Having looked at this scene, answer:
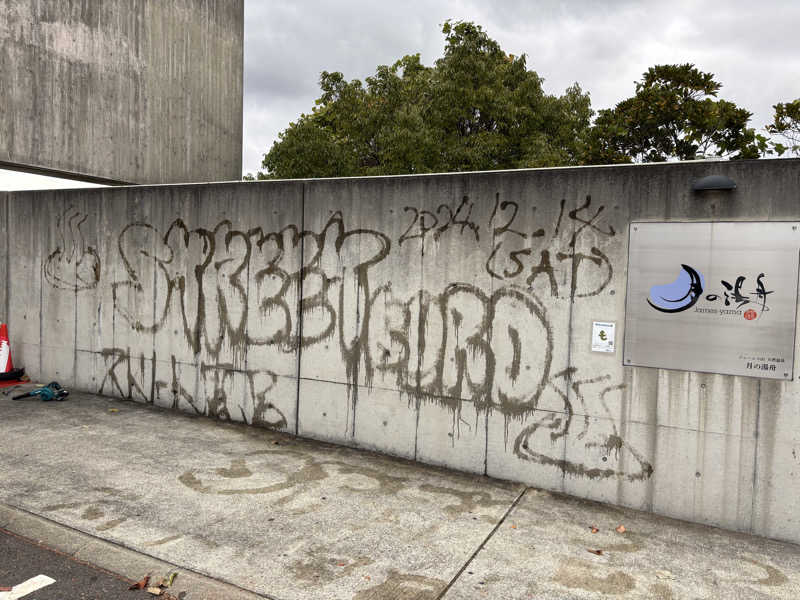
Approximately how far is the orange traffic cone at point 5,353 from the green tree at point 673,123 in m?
12.4

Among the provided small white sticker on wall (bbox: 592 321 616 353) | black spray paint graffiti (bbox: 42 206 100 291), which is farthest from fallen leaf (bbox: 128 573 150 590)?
Answer: black spray paint graffiti (bbox: 42 206 100 291)

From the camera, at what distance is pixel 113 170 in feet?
Answer: 32.7

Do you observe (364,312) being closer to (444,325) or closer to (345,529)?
(444,325)

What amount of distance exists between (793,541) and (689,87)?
12275mm

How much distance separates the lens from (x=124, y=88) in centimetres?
1003

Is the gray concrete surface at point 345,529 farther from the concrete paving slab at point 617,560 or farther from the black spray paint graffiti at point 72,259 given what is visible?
the black spray paint graffiti at point 72,259

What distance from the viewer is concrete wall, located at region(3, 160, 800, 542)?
4.30 meters

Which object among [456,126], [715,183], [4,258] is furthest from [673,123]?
[4,258]

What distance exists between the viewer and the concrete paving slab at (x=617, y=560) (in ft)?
10.9

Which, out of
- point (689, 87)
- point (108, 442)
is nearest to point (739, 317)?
point (108, 442)

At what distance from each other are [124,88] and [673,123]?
37.8 feet

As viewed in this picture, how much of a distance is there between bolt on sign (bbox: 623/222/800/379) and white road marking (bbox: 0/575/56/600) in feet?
13.3

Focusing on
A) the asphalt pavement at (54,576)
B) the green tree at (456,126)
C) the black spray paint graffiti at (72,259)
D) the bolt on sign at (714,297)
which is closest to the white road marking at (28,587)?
the asphalt pavement at (54,576)

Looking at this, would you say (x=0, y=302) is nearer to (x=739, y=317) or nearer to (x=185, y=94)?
(x=185, y=94)
